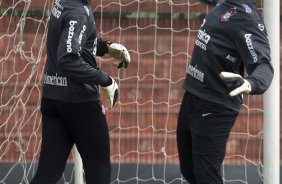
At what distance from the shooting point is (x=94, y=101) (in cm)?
400

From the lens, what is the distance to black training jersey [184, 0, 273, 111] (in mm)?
3689

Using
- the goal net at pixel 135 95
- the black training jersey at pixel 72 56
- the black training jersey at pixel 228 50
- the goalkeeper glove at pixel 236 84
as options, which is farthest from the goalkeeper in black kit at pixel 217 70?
the goal net at pixel 135 95

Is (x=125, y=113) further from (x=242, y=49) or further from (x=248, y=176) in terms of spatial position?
(x=242, y=49)

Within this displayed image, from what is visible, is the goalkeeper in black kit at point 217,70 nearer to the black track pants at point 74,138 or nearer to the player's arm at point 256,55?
the player's arm at point 256,55

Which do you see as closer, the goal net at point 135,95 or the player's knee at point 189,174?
the player's knee at point 189,174

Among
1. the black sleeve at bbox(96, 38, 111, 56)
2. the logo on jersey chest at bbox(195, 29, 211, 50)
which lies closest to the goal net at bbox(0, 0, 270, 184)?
the black sleeve at bbox(96, 38, 111, 56)

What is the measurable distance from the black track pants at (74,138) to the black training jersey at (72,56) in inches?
2.7

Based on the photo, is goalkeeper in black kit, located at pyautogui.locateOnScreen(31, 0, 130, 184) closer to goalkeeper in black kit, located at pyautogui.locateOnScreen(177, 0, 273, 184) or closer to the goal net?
goalkeeper in black kit, located at pyautogui.locateOnScreen(177, 0, 273, 184)

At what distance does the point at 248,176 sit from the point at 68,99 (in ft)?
6.77

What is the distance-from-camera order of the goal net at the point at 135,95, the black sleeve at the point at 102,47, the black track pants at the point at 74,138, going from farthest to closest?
the goal net at the point at 135,95 → the black sleeve at the point at 102,47 → the black track pants at the point at 74,138

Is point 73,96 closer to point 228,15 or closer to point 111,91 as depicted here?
point 111,91

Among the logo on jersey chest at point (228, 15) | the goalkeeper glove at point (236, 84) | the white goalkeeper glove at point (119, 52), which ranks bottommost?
the goalkeeper glove at point (236, 84)

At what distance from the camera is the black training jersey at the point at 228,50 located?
3.69 m

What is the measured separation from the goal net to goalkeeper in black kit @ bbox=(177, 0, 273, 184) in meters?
1.65
